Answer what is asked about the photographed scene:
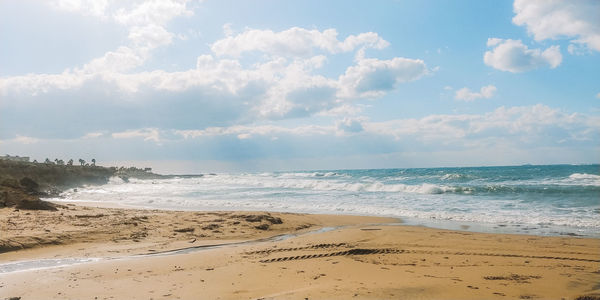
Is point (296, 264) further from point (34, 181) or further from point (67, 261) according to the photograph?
point (34, 181)

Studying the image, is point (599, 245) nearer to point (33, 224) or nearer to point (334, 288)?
point (334, 288)

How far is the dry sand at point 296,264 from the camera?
5195 millimetres

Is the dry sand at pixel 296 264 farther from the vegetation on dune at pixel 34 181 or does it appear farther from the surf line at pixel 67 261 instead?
the vegetation on dune at pixel 34 181

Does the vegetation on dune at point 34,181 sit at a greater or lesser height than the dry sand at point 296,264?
greater

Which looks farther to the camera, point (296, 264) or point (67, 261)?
point (67, 261)

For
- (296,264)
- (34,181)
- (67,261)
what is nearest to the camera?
(296,264)

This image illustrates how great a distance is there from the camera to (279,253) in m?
7.90

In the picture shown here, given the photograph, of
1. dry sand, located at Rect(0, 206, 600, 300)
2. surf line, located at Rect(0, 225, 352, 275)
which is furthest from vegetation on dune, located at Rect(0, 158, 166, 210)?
surf line, located at Rect(0, 225, 352, 275)

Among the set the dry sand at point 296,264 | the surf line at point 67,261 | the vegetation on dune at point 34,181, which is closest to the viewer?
the dry sand at point 296,264

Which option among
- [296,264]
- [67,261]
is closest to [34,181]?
[67,261]

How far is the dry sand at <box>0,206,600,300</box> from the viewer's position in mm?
5195

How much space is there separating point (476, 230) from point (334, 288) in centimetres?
807

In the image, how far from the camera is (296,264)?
6.91m

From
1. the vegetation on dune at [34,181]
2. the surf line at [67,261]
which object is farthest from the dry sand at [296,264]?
the vegetation on dune at [34,181]
